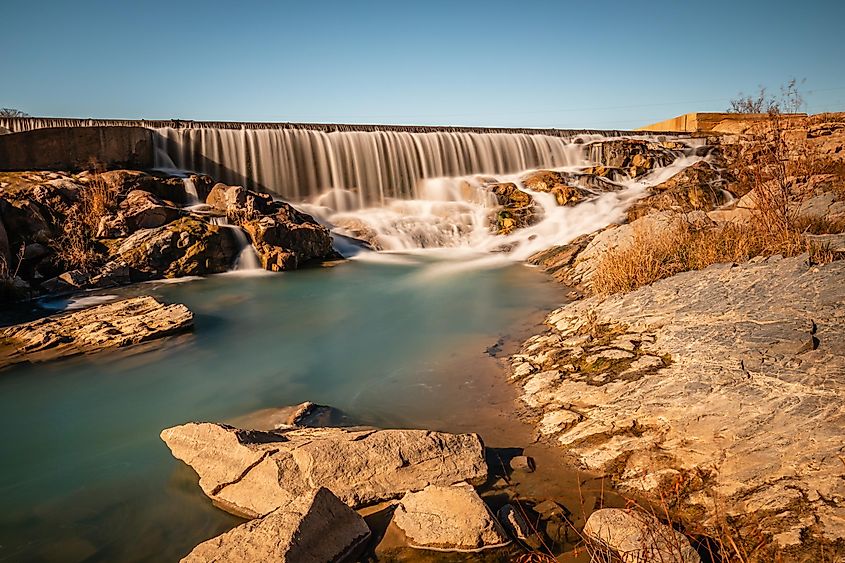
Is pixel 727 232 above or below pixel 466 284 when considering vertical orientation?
above

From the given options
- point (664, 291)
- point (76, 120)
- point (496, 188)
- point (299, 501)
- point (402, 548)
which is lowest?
point (402, 548)

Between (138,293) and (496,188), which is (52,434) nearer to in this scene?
(138,293)

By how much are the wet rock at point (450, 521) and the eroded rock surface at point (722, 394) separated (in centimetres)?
93

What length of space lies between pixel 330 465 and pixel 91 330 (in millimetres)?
5524

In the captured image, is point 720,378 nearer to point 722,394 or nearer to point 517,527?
point 722,394

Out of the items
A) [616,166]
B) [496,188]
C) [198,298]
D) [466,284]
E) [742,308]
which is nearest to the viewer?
[742,308]

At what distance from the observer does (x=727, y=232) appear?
21.2 ft

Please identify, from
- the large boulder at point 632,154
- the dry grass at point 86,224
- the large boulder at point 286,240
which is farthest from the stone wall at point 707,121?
the dry grass at point 86,224

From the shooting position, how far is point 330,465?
346cm

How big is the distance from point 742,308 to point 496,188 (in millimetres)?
13248

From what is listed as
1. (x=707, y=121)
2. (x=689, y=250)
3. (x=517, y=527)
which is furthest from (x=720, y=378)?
(x=707, y=121)

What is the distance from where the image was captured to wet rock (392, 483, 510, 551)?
2.86 meters

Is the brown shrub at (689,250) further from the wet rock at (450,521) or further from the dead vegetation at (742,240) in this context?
the wet rock at (450,521)

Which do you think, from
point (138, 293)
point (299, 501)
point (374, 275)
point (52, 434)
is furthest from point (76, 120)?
point (299, 501)
